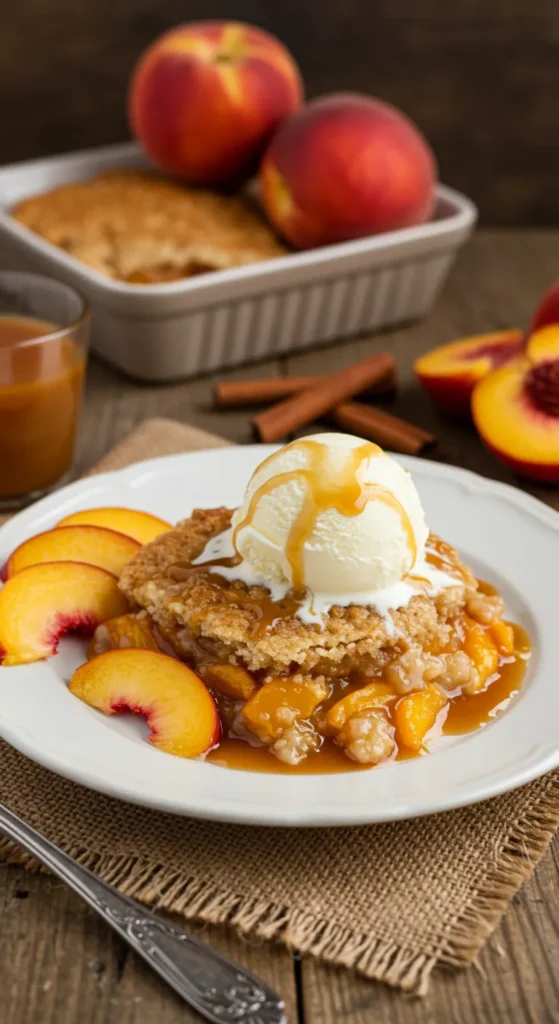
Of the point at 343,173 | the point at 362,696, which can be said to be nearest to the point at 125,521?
the point at 362,696

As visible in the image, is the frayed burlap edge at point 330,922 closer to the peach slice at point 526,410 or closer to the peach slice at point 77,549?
the peach slice at point 77,549

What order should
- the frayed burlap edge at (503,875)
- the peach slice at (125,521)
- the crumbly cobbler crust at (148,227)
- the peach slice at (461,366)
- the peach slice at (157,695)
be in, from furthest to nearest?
the crumbly cobbler crust at (148,227) → the peach slice at (461,366) → the peach slice at (125,521) → the peach slice at (157,695) → the frayed burlap edge at (503,875)

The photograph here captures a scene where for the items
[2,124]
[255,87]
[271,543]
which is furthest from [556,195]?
[271,543]

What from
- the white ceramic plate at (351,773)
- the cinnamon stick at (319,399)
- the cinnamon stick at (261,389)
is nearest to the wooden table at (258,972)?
the white ceramic plate at (351,773)

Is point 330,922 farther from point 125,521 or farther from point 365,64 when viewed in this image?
point 365,64

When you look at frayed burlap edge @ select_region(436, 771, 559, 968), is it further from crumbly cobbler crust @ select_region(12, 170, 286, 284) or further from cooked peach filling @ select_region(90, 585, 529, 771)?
crumbly cobbler crust @ select_region(12, 170, 286, 284)

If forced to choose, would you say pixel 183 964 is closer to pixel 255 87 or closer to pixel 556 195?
pixel 255 87

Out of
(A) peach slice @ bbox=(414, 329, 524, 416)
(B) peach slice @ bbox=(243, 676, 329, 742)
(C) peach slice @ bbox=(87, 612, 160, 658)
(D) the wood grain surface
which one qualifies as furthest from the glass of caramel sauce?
(D) the wood grain surface
